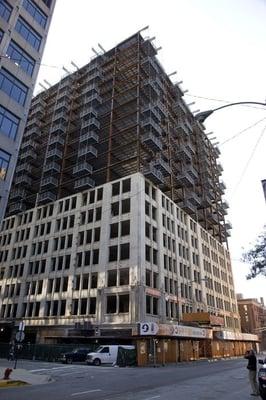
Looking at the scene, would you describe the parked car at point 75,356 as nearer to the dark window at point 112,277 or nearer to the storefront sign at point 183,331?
the storefront sign at point 183,331

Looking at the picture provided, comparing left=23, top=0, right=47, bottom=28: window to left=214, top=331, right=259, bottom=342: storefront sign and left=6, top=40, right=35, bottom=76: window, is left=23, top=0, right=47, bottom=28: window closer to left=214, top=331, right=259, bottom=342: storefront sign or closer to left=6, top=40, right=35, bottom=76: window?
left=6, top=40, right=35, bottom=76: window

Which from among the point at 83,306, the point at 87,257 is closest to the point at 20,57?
the point at 87,257

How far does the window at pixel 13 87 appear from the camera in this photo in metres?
28.3

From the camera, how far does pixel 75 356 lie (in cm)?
3781

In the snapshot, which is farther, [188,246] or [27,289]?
[188,246]

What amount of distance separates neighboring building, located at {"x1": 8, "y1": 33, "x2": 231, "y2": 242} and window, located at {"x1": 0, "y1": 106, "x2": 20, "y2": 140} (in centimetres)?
2946

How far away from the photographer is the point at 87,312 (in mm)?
49094

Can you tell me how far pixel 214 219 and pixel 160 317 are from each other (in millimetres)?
40986

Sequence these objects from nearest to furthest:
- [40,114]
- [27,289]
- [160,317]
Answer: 1. [160,317]
2. [27,289]
3. [40,114]

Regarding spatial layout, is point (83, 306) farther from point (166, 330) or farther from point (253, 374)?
point (253, 374)

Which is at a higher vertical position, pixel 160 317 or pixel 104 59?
pixel 104 59

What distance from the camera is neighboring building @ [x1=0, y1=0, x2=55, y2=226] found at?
27562mm

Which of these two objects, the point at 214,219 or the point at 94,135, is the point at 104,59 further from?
the point at 214,219

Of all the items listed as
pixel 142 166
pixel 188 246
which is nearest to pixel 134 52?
pixel 142 166
